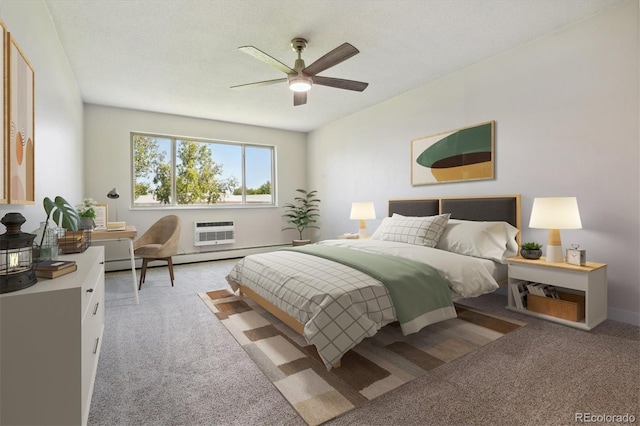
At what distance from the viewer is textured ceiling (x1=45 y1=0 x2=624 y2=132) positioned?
2.53m

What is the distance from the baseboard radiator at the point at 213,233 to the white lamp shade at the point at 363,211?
2490 millimetres

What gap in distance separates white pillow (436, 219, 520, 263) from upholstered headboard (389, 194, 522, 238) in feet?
0.52

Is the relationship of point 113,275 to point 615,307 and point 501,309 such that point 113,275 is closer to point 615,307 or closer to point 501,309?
point 501,309

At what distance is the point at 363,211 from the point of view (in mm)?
4695

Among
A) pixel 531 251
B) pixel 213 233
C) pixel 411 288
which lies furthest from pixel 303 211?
pixel 411 288

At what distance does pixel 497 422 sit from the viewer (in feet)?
4.70

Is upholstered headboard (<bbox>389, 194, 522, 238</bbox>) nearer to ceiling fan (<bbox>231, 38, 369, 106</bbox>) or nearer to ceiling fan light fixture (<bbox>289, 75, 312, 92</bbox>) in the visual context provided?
ceiling fan (<bbox>231, 38, 369, 106</bbox>)

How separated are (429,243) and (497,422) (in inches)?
77.0

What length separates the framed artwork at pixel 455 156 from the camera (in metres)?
3.51

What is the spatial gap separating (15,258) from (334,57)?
240cm

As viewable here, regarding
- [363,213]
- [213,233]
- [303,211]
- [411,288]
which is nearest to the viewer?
[411,288]

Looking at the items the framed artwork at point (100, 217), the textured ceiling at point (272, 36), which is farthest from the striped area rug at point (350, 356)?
the textured ceiling at point (272, 36)

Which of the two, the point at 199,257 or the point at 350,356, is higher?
the point at 199,257

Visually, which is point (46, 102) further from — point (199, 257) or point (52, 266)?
point (199, 257)
